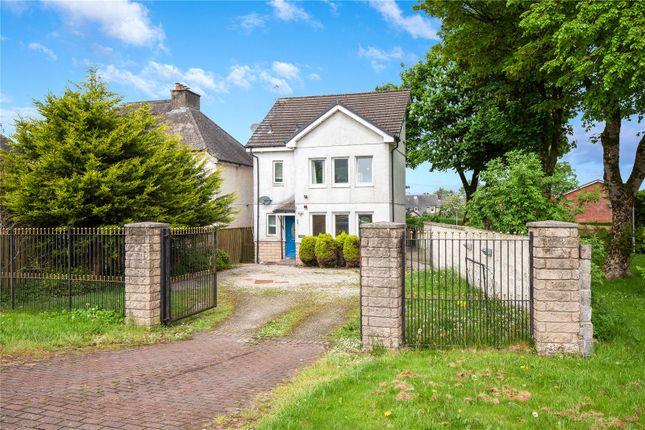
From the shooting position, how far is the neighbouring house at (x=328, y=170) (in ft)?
77.6

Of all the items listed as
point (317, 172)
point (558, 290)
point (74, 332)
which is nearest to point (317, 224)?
point (317, 172)

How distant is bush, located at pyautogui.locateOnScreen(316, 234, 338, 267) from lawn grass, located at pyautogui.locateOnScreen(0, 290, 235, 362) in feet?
35.4

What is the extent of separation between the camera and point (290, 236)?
26.2m

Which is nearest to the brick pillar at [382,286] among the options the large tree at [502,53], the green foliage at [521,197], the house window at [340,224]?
the green foliage at [521,197]

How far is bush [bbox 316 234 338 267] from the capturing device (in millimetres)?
22062

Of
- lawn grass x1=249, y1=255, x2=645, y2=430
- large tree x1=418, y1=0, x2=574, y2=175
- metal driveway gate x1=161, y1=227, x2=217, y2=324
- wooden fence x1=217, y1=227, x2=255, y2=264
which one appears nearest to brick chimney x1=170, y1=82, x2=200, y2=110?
wooden fence x1=217, y1=227, x2=255, y2=264

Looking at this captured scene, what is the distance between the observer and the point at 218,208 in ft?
64.1

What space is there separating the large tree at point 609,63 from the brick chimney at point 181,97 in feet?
66.3

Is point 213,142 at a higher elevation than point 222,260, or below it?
higher

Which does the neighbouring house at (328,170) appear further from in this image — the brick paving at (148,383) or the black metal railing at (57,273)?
the brick paving at (148,383)

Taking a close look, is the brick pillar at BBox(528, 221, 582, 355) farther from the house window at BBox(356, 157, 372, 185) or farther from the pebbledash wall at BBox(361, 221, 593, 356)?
the house window at BBox(356, 157, 372, 185)

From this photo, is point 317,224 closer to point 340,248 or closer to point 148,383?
point 340,248

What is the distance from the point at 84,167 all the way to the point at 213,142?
1389 cm

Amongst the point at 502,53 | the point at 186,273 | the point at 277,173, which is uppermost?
the point at 502,53
